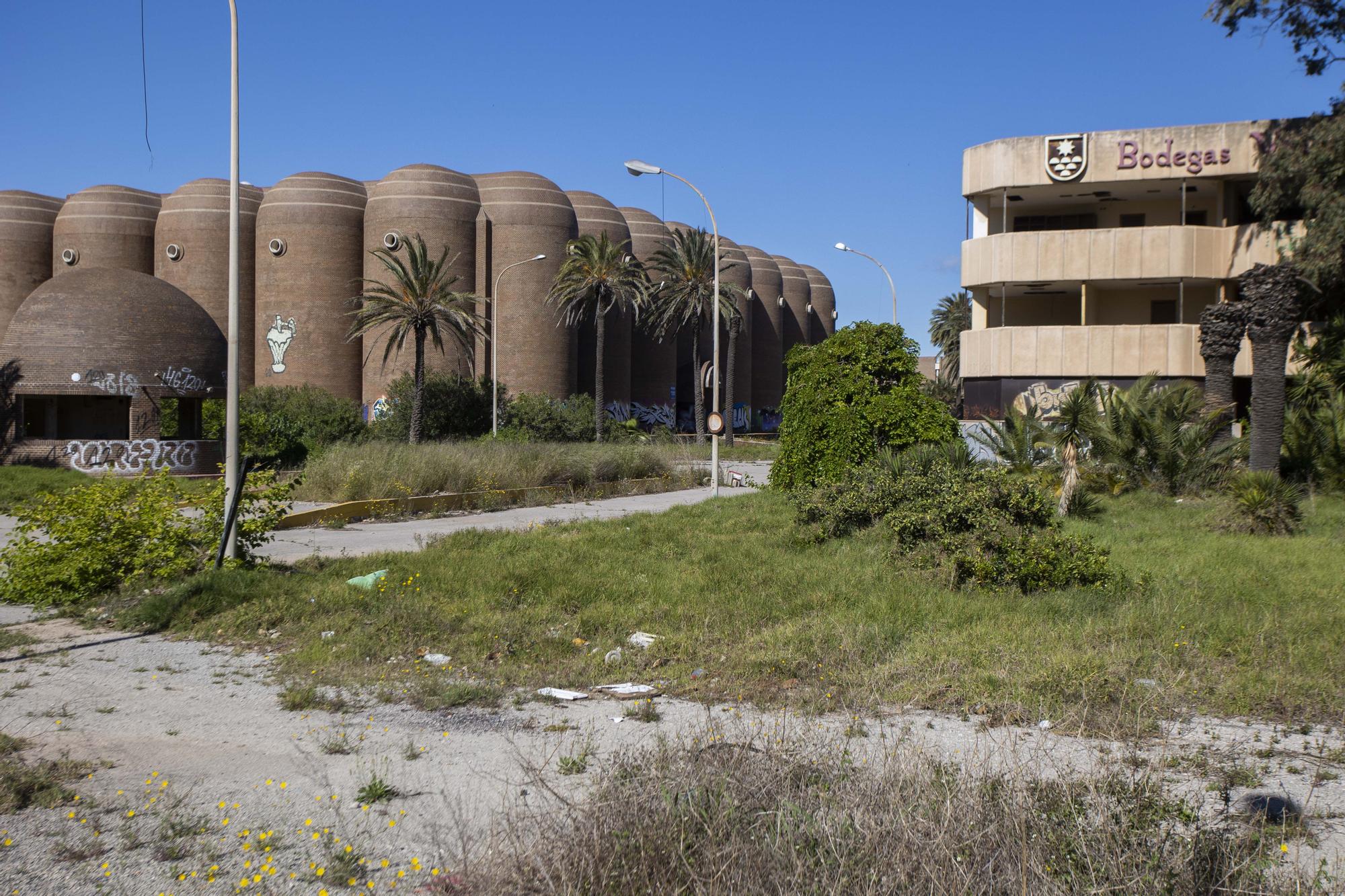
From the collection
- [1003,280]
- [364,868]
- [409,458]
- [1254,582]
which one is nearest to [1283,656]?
[1254,582]

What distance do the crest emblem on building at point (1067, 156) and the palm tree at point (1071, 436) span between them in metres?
13.9

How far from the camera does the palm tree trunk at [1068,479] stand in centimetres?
1766

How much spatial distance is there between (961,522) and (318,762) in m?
8.34

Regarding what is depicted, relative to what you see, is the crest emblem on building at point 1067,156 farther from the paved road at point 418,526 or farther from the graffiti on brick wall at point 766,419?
the graffiti on brick wall at point 766,419

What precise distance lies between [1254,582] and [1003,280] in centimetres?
2161

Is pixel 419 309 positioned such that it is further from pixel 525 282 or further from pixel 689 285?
pixel 689 285

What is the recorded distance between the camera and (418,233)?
184 ft

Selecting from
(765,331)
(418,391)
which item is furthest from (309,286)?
(765,331)

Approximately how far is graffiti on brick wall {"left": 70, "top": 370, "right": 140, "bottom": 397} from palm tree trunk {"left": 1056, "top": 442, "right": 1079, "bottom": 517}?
90.0ft

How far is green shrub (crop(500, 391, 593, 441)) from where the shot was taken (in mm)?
52219

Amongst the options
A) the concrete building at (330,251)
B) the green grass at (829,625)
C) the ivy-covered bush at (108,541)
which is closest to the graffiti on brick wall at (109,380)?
the concrete building at (330,251)

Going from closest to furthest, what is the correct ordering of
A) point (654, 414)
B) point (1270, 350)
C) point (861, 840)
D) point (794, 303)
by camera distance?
1. point (861, 840)
2. point (1270, 350)
3. point (654, 414)
4. point (794, 303)

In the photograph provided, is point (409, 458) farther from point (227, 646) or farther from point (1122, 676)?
point (1122, 676)

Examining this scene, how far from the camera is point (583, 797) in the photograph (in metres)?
5.09
